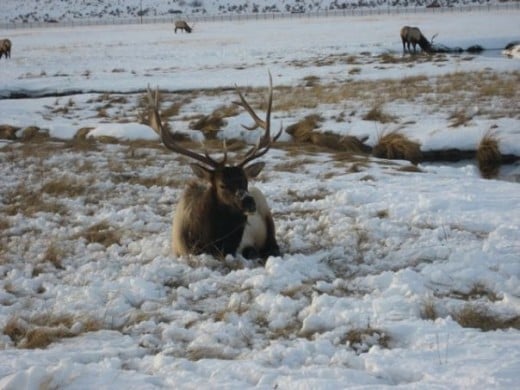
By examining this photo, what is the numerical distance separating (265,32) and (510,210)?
124ft

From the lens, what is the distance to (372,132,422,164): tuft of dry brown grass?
10742mm

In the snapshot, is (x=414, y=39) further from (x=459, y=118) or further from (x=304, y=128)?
(x=304, y=128)

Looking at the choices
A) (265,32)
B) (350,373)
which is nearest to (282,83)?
(350,373)

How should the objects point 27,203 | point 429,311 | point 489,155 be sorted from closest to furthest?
point 429,311 < point 27,203 < point 489,155

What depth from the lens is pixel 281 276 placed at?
5.05 metres

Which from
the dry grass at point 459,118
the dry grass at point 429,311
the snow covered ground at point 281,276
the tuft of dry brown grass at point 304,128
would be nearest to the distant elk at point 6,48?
the snow covered ground at point 281,276

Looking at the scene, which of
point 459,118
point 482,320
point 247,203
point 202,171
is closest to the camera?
point 482,320

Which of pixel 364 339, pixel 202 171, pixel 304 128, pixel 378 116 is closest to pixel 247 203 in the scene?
pixel 202 171

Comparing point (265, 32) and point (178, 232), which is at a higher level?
point (265, 32)

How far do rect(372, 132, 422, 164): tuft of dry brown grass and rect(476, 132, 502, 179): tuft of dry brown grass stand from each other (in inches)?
39.8

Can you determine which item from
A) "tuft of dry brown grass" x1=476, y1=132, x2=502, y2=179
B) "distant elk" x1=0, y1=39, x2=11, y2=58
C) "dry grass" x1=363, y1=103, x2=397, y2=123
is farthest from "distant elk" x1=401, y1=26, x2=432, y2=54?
"distant elk" x1=0, y1=39, x2=11, y2=58

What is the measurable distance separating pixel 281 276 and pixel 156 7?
83489mm

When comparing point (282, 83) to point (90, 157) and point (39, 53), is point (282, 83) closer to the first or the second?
point (90, 157)

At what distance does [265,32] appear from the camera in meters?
42.6
